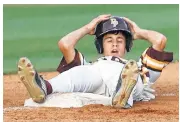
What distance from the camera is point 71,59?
564cm

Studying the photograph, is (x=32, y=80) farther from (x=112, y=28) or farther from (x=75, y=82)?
(x=112, y=28)

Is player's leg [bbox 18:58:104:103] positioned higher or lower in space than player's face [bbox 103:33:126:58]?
lower

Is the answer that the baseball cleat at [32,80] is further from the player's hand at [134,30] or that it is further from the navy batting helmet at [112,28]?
the player's hand at [134,30]

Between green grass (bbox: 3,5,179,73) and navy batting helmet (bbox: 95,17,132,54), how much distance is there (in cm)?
194

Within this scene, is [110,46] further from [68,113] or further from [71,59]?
[68,113]

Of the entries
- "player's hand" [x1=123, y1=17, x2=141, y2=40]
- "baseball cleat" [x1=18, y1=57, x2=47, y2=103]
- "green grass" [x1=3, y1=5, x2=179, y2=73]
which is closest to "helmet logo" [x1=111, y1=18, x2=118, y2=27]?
"player's hand" [x1=123, y1=17, x2=141, y2=40]

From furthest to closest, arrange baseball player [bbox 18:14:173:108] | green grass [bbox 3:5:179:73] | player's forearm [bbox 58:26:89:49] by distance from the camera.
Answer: green grass [bbox 3:5:179:73], player's forearm [bbox 58:26:89:49], baseball player [bbox 18:14:173:108]

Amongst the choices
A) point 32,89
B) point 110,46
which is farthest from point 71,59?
point 32,89

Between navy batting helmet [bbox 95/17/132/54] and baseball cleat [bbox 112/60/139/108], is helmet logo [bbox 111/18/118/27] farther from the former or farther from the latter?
baseball cleat [bbox 112/60/139/108]

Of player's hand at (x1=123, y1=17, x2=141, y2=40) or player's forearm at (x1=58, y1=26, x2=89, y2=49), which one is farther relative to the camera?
player's hand at (x1=123, y1=17, x2=141, y2=40)

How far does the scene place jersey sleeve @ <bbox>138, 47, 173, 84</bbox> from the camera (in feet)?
18.4

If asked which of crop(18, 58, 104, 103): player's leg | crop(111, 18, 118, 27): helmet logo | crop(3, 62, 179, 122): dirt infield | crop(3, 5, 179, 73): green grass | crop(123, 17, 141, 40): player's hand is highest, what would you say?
crop(111, 18, 118, 27): helmet logo

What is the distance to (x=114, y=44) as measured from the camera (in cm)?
564

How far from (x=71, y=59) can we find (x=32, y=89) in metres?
0.64
